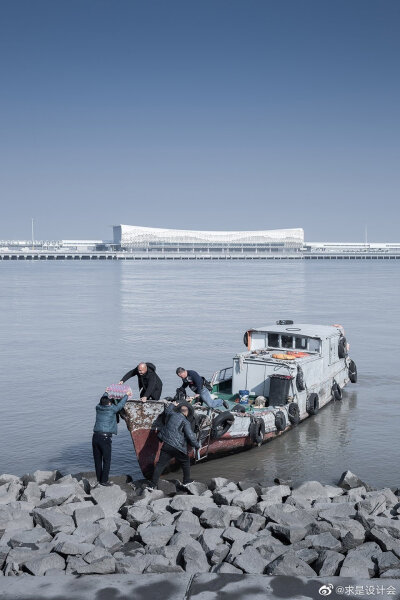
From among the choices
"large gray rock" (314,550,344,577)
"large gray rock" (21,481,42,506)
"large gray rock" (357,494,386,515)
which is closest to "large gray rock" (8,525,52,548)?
"large gray rock" (21,481,42,506)

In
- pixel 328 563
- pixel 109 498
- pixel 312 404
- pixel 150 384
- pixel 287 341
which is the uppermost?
pixel 287 341

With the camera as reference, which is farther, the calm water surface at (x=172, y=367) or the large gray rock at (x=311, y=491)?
the calm water surface at (x=172, y=367)

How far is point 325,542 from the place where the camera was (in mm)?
9125

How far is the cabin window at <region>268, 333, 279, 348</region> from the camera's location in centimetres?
2002

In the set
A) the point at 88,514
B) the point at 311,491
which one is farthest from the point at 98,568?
the point at 311,491

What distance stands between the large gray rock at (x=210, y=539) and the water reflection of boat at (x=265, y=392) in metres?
3.46

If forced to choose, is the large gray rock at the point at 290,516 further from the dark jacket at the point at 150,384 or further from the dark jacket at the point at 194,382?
the dark jacket at the point at 194,382

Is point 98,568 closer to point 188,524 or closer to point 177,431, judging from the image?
point 188,524

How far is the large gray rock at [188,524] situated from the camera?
9690 mm

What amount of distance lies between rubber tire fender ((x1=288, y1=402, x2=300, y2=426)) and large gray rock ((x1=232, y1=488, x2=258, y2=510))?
5.97 m

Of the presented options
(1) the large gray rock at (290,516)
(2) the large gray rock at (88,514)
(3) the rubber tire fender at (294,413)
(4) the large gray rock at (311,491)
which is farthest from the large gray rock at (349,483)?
(2) the large gray rock at (88,514)

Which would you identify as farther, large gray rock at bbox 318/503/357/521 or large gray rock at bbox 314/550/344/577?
large gray rock at bbox 318/503/357/521

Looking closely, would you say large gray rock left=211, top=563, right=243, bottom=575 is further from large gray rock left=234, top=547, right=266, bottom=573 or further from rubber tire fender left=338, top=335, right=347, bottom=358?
rubber tire fender left=338, top=335, right=347, bottom=358

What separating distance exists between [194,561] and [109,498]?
3021 mm
